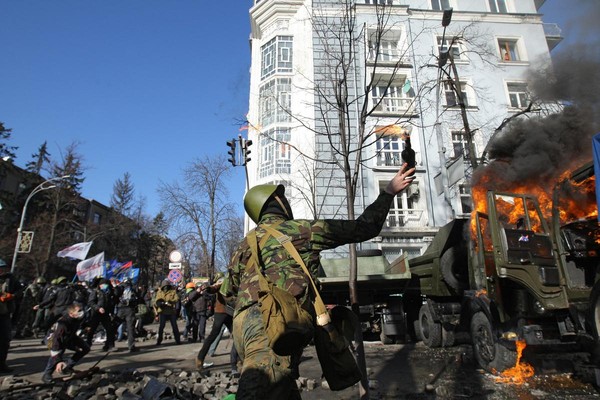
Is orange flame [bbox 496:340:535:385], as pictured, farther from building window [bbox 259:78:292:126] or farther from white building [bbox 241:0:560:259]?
building window [bbox 259:78:292:126]

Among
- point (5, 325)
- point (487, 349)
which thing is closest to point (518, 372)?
point (487, 349)

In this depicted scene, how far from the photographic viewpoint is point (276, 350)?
1.89 meters

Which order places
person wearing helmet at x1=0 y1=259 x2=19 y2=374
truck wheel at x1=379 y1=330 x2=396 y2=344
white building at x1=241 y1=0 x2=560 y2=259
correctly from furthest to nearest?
white building at x1=241 y1=0 x2=560 y2=259, truck wheel at x1=379 y1=330 x2=396 y2=344, person wearing helmet at x1=0 y1=259 x2=19 y2=374

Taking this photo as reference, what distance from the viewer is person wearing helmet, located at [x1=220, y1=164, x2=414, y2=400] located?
1.92 metres

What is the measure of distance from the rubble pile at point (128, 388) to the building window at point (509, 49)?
29614 millimetres

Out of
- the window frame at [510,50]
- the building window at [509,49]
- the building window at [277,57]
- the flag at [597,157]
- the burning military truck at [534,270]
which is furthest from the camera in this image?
the building window at [277,57]

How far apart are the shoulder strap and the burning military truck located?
13.7 feet

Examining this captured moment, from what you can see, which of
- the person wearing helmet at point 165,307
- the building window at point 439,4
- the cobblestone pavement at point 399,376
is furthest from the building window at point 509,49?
the person wearing helmet at point 165,307

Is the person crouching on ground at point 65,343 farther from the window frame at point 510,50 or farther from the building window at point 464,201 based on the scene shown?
the window frame at point 510,50

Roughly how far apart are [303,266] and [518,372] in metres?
5.03

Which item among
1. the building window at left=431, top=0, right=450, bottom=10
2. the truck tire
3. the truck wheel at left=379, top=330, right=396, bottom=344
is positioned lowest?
the truck wheel at left=379, top=330, right=396, bottom=344

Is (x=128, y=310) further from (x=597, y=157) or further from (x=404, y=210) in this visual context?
(x=404, y=210)

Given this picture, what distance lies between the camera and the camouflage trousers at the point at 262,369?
186cm

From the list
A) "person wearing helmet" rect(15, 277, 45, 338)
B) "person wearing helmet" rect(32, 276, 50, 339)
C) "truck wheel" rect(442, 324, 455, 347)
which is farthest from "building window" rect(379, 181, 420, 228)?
"person wearing helmet" rect(15, 277, 45, 338)
